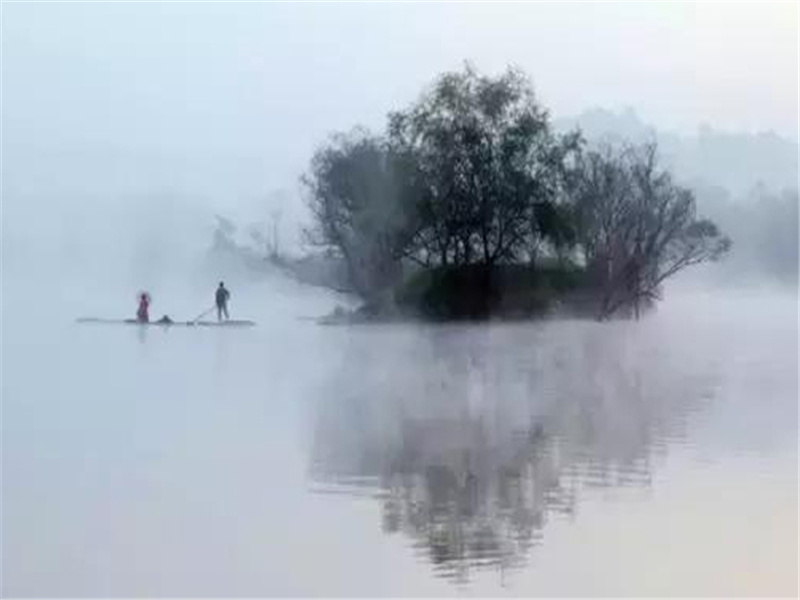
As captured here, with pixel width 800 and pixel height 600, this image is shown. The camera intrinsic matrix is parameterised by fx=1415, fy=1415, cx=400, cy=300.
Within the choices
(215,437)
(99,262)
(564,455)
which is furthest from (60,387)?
(564,455)

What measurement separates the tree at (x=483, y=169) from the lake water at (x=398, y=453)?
1.26 feet

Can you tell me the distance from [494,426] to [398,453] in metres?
0.45

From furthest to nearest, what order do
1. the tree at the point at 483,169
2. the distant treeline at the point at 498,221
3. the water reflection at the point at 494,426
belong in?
the tree at the point at 483,169 < the distant treeline at the point at 498,221 < the water reflection at the point at 494,426

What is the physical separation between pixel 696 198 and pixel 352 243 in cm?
125

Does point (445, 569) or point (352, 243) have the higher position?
point (352, 243)

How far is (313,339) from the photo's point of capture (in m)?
5.25

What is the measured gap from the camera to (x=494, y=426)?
12.1 ft

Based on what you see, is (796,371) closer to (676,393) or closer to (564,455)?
(676,393)

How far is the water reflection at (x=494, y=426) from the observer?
8.78 feet

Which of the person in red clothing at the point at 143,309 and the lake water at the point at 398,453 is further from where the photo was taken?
the person in red clothing at the point at 143,309

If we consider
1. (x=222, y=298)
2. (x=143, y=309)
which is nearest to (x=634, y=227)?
(x=222, y=298)

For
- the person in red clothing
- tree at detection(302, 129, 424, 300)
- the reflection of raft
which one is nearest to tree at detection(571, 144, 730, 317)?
tree at detection(302, 129, 424, 300)

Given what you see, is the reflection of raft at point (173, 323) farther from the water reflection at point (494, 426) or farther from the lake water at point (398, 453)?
the water reflection at point (494, 426)

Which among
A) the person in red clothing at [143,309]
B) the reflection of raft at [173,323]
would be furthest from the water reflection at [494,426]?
the person in red clothing at [143,309]
